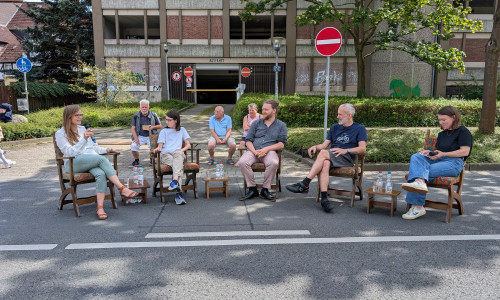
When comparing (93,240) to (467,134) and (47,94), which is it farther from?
(47,94)

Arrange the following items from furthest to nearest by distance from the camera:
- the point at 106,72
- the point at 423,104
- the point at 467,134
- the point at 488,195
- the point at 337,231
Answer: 1. the point at 106,72
2. the point at 423,104
3. the point at 488,195
4. the point at 467,134
5. the point at 337,231

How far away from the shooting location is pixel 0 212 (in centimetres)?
515

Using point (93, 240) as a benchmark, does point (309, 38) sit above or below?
above

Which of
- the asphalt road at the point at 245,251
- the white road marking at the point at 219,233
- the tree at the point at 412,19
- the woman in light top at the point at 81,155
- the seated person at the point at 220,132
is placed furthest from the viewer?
the tree at the point at 412,19

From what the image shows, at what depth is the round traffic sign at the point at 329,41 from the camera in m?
8.15

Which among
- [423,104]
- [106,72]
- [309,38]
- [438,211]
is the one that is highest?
[309,38]

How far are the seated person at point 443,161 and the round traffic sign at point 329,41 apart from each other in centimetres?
375

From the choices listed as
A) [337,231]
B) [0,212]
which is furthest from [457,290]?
[0,212]

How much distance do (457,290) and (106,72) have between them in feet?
70.9

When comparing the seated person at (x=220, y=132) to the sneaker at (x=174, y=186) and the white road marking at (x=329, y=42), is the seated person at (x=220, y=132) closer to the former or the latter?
the white road marking at (x=329, y=42)

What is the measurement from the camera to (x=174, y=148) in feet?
19.6

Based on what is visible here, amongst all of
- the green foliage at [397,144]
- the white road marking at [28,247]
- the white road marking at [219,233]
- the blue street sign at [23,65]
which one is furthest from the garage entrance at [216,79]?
the white road marking at [28,247]

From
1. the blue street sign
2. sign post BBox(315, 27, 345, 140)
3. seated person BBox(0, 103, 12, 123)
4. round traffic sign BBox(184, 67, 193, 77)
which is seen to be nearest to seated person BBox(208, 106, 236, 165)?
sign post BBox(315, 27, 345, 140)

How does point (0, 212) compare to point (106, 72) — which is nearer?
point (0, 212)
